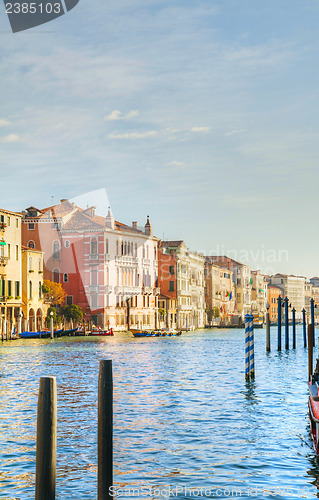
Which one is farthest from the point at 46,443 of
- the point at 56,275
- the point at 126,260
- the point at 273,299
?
the point at 273,299

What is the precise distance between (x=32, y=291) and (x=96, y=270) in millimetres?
8963

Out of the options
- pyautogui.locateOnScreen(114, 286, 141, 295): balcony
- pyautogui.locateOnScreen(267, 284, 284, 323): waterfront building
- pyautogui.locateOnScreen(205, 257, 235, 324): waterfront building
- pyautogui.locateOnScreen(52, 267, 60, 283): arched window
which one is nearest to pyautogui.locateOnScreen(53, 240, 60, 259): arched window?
pyautogui.locateOnScreen(52, 267, 60, 283): arched window

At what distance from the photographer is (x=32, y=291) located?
5231 centimetres

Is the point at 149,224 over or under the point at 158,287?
over

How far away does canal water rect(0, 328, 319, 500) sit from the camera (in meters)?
8.00

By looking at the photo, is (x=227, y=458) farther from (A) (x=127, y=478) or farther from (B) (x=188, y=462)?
(A) (x=127, y=478)

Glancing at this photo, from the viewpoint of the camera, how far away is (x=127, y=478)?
827 centimetres

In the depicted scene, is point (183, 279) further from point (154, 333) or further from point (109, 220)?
point (154, 333)

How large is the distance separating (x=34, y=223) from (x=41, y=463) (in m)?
53.5

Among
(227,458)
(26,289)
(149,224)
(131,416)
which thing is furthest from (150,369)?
(149,224)

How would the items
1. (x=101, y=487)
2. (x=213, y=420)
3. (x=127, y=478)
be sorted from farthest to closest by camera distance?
(x=213, y=420)
(x=127, y=478)
(x=101, y=487)

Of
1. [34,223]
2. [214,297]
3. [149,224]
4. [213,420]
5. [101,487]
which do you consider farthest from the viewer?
[214,297]

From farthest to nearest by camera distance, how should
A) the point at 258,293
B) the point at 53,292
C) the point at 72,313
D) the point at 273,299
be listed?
the point at 273,299 < the point at 258,293 < the point at 72,313 < the point at 53,292

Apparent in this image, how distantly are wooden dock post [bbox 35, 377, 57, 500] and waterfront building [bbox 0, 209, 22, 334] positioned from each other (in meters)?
42.4
